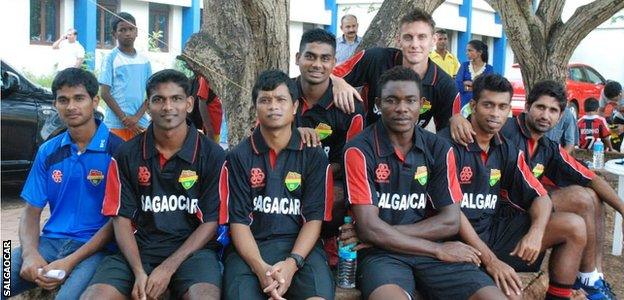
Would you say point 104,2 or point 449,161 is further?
point 104,2

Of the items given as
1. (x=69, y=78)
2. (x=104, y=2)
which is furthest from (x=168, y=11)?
(x=69, y=78)

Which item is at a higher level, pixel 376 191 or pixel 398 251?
pixel 376 191

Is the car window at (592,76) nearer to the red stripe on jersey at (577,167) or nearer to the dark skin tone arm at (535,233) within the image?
the red stripe on jersey at (577,167)

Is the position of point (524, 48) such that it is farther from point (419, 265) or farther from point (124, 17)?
point (419, 265)

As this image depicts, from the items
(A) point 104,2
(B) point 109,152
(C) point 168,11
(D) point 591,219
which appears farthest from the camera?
(C) point 168,11

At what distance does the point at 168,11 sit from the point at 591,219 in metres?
15.4

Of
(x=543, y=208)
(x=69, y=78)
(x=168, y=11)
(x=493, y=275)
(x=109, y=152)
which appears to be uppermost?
(x=168, y=11)

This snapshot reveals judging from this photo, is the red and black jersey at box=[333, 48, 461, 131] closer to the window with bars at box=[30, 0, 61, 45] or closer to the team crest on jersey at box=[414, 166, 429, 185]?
the team crest on jersey at box=[414, 166, 429, 185]

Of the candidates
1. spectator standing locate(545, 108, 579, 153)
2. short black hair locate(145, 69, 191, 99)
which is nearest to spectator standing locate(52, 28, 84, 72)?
spectator standing locate(545, 108, 579, 153)

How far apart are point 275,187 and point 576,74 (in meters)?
17.2

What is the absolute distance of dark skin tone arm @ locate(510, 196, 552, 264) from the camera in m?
3.95

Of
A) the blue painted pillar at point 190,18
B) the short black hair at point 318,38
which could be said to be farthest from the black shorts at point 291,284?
the blue painted pillar at point 190,18

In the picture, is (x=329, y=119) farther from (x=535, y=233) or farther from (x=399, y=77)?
(x=535, y=233)

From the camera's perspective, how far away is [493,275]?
3701 mm
